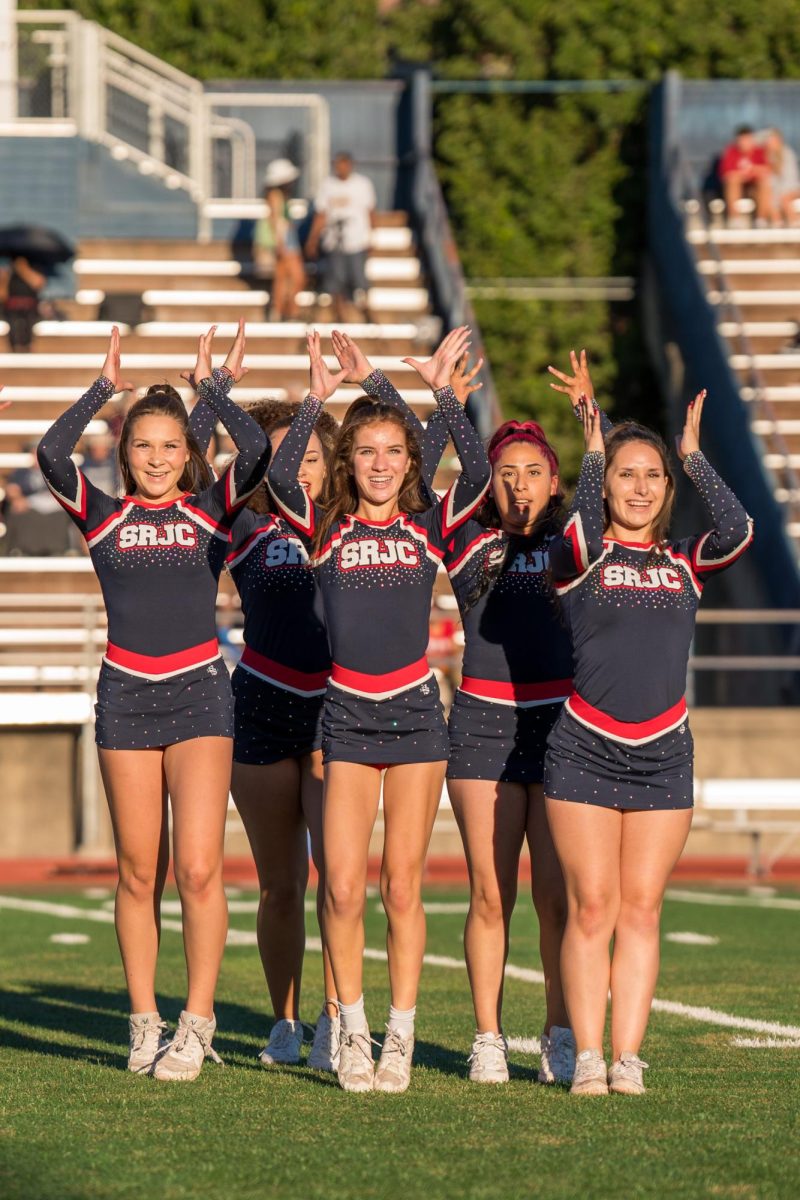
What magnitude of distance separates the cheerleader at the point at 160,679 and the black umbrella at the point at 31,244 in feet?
47.5

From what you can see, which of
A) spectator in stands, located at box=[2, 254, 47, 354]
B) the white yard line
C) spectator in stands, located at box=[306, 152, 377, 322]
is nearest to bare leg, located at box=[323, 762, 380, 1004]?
the white yard line

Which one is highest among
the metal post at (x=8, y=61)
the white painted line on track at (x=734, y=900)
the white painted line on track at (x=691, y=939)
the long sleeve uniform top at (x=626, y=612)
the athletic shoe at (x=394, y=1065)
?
the metal post at (x=8, y=61)

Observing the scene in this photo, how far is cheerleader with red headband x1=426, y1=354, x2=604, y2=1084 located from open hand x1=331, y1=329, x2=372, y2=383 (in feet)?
0.89

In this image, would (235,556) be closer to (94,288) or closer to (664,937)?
(664,937)

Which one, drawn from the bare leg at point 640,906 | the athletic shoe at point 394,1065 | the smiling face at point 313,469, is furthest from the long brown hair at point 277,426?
the athletic shoe at point 394,1065

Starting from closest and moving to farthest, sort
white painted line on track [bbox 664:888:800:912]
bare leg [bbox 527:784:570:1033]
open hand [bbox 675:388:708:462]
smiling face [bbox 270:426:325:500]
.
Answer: open hand [bbox 675:388:708:462] → bare leg [bbox 527:784:570:1033] → smiling face [bbox 270:426:325:500] → white painted line on track [bbox 664:888:800:912]

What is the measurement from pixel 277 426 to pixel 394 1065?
2228 mm

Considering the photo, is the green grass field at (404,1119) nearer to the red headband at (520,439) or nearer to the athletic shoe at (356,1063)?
the athletic shoe at (356,1063)

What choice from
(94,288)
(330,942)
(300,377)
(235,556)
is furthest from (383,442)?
(94,288)

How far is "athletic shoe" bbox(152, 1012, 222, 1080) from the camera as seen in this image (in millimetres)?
5734

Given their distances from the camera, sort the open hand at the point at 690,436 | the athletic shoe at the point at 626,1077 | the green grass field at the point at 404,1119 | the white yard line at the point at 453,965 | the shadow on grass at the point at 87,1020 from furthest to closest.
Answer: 1. the white yard line at the point at 453,965
2. the shadow on grass at the point at 87,1020
3. the open hand at the point at 690,436
4. the athletic shoe at the point at 626,1077
5. the green grass field at the point at 404,1119

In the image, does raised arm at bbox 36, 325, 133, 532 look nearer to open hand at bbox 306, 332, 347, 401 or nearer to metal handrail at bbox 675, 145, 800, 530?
open hand at bbox 306, 332, 347, 401

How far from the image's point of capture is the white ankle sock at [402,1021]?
5.65 m

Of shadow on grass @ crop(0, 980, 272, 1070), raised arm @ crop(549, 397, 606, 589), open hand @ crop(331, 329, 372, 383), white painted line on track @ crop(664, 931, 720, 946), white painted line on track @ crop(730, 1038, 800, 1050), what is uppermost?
open hand @ crop(331, 329, 372, 383)
